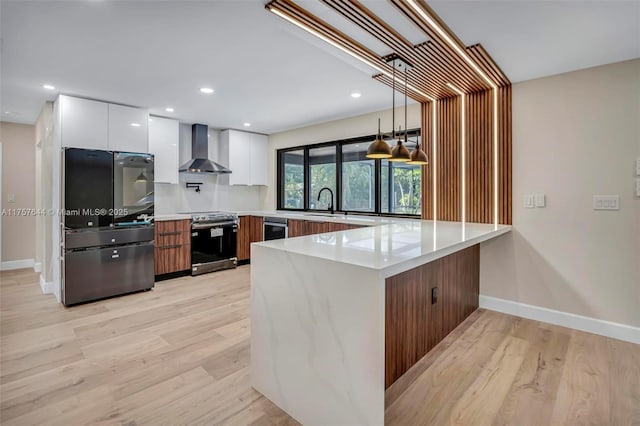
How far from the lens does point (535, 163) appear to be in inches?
122

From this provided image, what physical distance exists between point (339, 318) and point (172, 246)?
3666mm

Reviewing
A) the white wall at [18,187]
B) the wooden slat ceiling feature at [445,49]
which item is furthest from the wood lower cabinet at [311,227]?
the white wall at [18,187]

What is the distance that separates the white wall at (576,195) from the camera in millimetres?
2676

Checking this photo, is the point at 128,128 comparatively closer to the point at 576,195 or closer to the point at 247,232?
the point at 247,232

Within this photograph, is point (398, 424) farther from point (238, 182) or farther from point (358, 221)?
point (238, 182)

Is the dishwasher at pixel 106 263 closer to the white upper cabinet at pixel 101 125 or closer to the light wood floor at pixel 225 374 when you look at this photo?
the light wood floor at pixel 225 374

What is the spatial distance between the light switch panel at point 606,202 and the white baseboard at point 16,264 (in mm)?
7678

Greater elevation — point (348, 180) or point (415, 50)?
point (415, 50)

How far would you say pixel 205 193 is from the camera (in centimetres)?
551

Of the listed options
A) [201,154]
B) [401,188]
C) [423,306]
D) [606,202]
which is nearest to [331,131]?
[401,188]

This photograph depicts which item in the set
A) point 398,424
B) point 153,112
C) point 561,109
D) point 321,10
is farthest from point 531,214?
point 153,112

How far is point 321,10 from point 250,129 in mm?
3812

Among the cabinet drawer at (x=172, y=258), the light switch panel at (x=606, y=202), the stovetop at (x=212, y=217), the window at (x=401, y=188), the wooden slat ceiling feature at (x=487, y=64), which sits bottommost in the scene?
the cabinet drawer at (x=172, y=258)

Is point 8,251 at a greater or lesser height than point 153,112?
lesser
